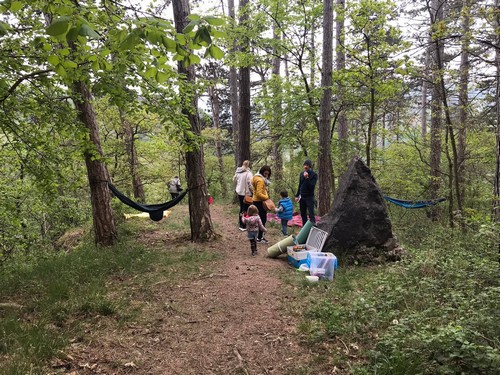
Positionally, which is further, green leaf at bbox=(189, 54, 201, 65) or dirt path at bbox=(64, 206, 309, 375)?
dirt path at bbox=(64, 206, 309, 375)

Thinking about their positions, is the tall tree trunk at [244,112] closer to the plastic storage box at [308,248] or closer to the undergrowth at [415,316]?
the plastic storage box at [308,248]

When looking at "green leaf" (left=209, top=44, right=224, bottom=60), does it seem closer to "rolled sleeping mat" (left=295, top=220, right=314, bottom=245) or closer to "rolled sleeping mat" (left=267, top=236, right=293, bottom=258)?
"rolled sleeping mat" (left=267, top=236, right=293, bottom=258)

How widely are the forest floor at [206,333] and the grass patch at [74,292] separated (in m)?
0.17

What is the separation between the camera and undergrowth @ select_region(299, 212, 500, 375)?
6.98ft

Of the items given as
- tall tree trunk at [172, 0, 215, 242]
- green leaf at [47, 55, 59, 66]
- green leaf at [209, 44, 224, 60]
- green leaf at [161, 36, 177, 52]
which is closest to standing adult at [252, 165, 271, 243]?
tall tree trunk at [172, 0, 215, 242]

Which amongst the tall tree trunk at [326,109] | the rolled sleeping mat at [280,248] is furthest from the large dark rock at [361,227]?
the tall tree trunk at [326,109]

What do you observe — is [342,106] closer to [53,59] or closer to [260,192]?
[260,192]

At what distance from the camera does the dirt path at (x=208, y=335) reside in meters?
2.61

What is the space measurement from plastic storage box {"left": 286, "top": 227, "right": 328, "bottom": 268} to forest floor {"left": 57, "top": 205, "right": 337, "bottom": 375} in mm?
425

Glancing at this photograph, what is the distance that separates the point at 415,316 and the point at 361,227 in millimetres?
2513

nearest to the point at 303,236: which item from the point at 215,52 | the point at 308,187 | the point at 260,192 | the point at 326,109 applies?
the point at 260,192

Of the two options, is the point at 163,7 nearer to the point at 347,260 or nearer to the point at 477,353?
the point at 347,260

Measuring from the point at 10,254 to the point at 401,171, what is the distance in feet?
38.0

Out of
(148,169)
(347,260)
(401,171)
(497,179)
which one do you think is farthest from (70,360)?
(401,171)
